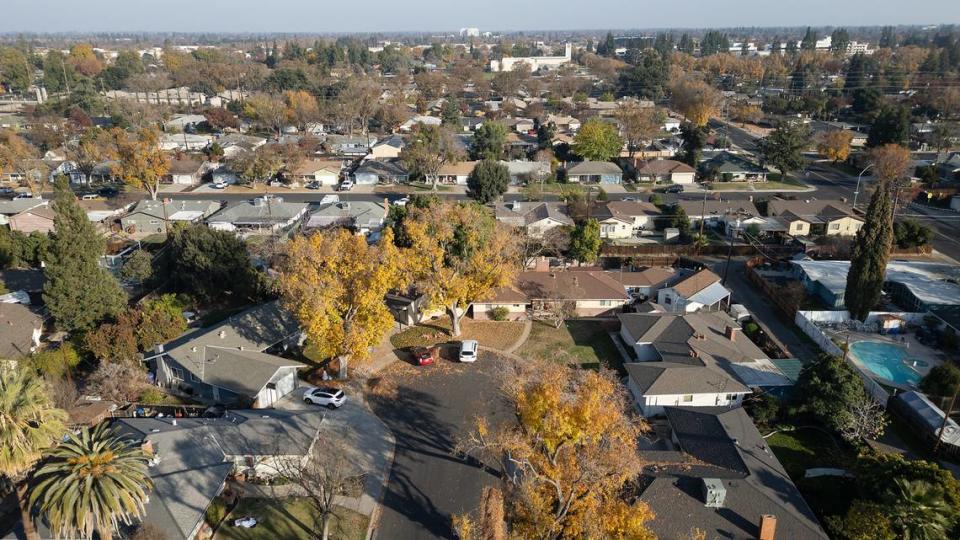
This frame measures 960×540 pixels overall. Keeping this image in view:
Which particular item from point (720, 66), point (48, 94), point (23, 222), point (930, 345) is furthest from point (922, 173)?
point (48, 94)

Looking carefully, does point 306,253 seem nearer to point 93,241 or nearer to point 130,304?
point 93,241

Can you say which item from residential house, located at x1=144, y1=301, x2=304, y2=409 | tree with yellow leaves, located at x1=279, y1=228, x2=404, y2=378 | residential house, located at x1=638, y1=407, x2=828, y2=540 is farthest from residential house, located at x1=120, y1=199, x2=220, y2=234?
residential house, located at x1=638, y1=407, x2=828, y2=540

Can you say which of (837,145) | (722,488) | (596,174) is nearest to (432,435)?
(722,488)

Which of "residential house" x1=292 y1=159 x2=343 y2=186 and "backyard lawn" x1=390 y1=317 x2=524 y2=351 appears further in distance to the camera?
"residential house" x1=292 y1=159 x2=343 y2=186

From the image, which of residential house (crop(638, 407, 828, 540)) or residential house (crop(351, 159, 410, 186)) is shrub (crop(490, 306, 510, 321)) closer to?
residential house (crop(638, 407, 828, 540))

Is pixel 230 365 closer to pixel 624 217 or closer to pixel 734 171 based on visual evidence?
pixel 624 217

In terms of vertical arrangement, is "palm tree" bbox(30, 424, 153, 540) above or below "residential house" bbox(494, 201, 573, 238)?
above

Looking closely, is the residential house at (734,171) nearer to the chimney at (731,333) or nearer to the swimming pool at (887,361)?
the swimming pool at (887,361)
